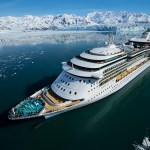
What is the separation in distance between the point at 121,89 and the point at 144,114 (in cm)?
922

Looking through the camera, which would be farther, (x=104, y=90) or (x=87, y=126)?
(x=104, y=90)

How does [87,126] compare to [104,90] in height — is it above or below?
below

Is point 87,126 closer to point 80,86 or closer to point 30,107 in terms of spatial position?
point 80,86

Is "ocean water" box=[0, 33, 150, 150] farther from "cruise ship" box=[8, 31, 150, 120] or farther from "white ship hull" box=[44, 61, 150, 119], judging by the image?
"cruise ship" box=[8, 31, 150, 120]

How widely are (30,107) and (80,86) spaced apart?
853cm

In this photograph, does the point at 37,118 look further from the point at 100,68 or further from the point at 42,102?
the point at 100,68

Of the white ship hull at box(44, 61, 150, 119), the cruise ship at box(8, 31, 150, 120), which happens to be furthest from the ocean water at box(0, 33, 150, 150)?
the cruise ship at box(8, 31, 150, 120)

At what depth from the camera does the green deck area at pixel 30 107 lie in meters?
26.9

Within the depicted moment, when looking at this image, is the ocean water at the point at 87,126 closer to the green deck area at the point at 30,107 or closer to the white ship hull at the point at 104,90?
the white ship hull at the point at 104,90

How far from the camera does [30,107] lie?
92.0 feet

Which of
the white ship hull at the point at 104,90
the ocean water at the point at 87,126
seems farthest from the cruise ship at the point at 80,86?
the ocean water at the point at 87,126

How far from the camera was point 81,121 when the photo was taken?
91.0ft

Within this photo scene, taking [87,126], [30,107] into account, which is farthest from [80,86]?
[30,107]

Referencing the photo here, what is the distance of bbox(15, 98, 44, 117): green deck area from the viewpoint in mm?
26862
